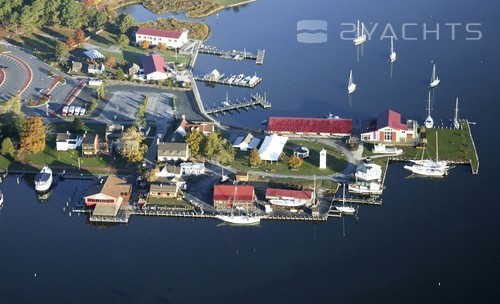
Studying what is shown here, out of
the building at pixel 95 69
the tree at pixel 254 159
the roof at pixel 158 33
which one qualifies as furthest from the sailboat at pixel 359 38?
the tree at pixel 254 159

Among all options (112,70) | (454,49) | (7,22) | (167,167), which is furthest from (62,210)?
(454,49)

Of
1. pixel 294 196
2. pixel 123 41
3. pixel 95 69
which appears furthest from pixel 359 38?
pixel 294 196

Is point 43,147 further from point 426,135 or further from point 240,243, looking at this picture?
point 426,135

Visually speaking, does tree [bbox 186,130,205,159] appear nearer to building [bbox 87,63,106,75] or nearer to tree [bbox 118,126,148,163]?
tree [bbox 118,126,148,163]

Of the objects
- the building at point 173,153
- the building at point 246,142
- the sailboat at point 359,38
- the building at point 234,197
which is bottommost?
the building at point 234,197

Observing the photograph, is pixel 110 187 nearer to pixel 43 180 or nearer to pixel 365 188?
pixel 43 180

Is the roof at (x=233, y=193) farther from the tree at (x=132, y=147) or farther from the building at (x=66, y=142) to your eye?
the building at (x=66, y=142)
